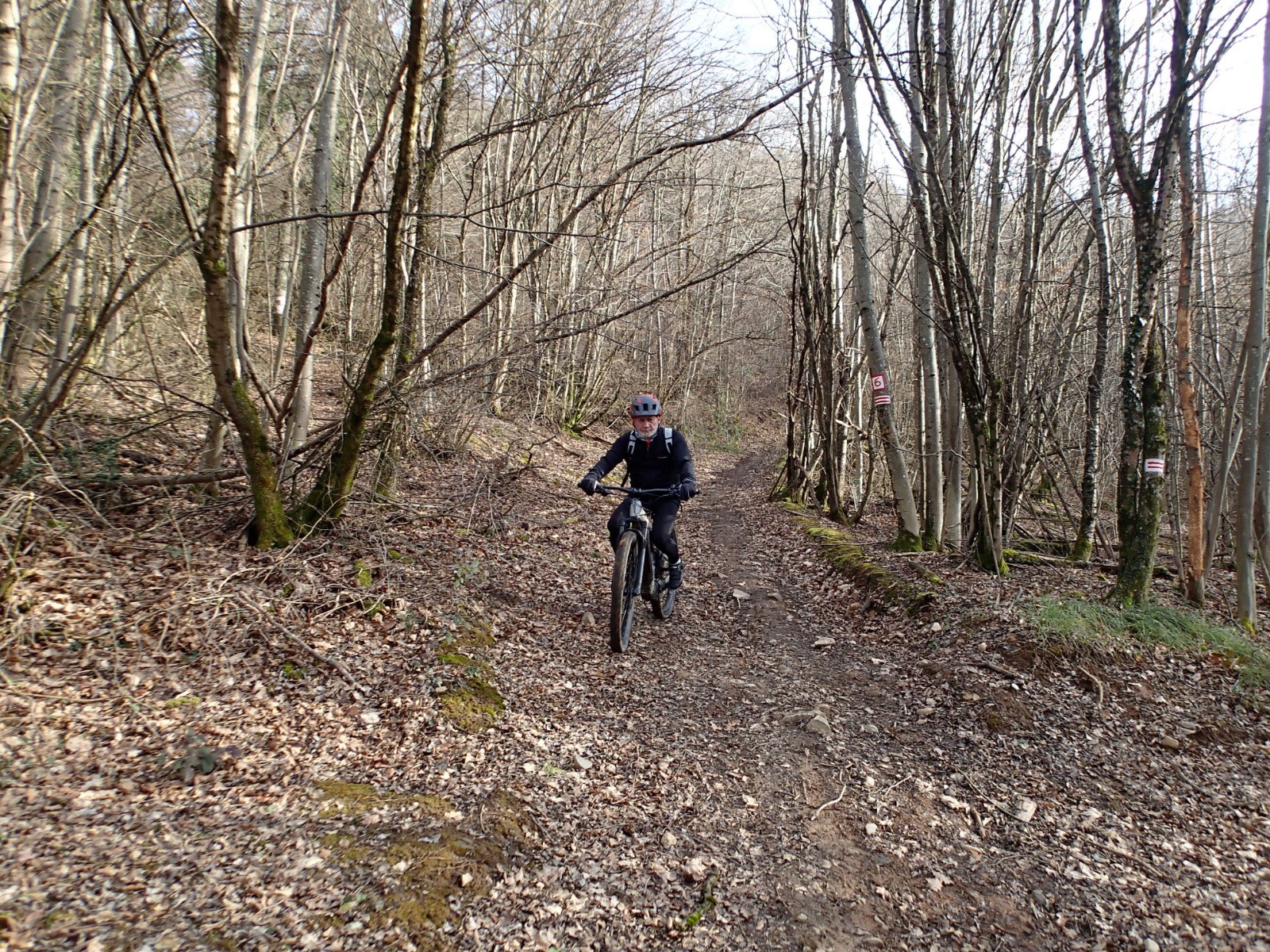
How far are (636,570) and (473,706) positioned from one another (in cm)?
203

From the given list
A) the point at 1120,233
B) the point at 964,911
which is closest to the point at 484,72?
the point at 964,911

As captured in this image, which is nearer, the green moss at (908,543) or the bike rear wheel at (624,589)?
the bike rear wheel at (624,589)

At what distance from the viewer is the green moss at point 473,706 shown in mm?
4316

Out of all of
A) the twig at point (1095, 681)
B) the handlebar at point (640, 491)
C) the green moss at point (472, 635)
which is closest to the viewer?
the twig at point (1095, 681)

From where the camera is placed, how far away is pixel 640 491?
6.19 metres

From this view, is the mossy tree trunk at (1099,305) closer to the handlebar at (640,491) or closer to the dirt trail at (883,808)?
the dirt trail at (883,808)

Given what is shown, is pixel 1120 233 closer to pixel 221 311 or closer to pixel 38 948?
pixel 221 311

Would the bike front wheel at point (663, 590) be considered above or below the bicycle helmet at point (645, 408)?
below

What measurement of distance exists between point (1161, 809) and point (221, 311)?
6.43 m

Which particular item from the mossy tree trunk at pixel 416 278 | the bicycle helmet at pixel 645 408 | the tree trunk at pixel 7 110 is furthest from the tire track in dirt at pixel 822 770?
the tree trunk at pixel 7 110

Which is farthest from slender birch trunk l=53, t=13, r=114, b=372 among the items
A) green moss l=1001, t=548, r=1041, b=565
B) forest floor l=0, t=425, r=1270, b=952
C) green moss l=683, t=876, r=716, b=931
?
green moss l=1001, t=548, r=1041, b=565

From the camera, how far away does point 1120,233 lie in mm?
13055

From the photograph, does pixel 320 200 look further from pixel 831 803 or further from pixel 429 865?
pixel 831 803

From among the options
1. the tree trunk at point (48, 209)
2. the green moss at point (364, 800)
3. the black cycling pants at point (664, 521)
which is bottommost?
the green moss at point (364, 800)
